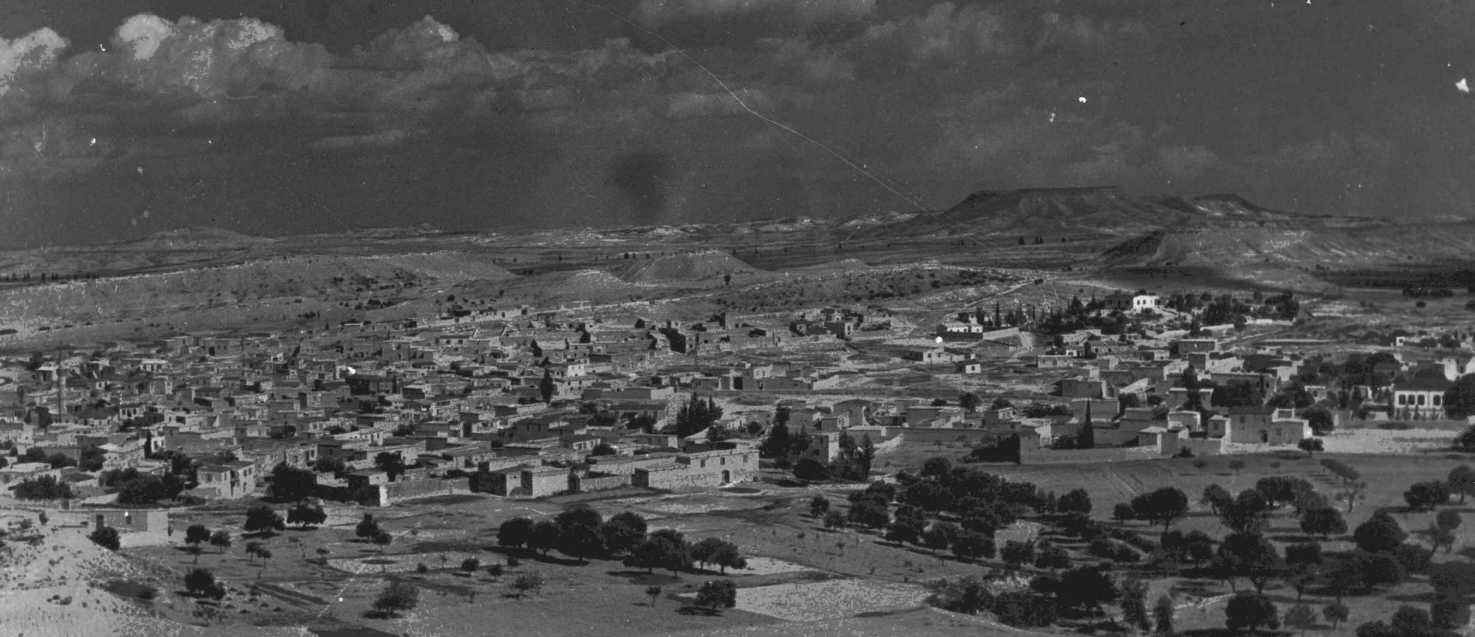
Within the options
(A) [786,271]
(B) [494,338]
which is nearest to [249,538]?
(B) [494,338]

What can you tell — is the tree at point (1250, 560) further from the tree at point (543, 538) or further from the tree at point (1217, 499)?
the tree at point (543, 538)

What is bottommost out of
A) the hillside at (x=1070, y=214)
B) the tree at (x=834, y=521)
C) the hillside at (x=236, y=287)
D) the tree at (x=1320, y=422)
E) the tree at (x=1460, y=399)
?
the tree at (x=834, y=521)

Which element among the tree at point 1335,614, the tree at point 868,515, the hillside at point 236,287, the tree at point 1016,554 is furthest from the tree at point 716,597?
the hillside at point 236,287

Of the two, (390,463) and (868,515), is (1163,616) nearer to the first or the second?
(868,515)

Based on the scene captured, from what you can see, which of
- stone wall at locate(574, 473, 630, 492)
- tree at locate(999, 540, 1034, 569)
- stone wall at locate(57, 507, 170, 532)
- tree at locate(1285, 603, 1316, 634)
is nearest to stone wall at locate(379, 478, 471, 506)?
stone wall at locate(574, 473, 630, 492)

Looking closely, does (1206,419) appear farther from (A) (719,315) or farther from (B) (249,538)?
(A) (719,315)
